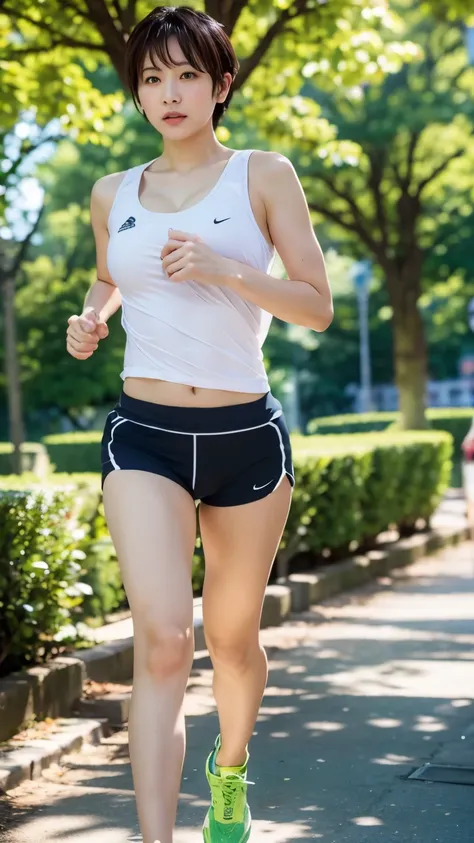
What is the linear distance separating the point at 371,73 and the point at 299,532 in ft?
11.1

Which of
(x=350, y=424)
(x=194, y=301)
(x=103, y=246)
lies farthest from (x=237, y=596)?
(x=350, y=424)

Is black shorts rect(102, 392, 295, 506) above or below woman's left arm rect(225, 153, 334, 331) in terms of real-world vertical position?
below

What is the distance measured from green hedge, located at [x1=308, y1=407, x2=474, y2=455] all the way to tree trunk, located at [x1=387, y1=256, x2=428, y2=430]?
5.09 m

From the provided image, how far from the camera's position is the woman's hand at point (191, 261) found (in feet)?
10.4

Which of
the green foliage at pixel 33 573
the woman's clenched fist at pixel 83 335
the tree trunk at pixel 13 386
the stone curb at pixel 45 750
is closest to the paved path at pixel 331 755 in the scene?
the stone curb at pixel 45 750

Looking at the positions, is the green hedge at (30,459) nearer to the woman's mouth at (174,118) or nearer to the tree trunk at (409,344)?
the tree trunk at (409,344)

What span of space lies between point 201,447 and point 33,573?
2497 millimetres

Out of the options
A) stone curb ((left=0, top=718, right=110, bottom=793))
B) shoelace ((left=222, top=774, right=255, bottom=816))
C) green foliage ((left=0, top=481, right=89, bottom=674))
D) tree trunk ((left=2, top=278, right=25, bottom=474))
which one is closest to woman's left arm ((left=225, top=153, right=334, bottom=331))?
shoelace ((left=222, top=774, right=255, bottom=816))

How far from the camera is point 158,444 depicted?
11.3ft

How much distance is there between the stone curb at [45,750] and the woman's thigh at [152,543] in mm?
1810

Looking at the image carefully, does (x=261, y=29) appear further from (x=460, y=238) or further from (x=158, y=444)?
(x=460, y=238)

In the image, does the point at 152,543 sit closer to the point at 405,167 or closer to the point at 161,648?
the point at 161,648

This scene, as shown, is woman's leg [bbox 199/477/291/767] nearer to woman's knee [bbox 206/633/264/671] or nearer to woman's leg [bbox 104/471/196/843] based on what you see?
woman's knee [bbox 206/633/264/671]

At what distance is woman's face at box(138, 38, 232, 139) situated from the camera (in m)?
3.41
